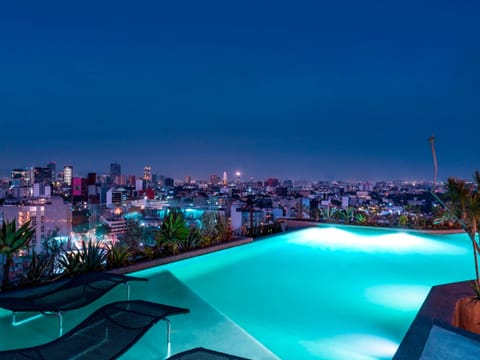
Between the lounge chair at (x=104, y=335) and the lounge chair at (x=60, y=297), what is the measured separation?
550 mm

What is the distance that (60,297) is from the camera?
132 inches

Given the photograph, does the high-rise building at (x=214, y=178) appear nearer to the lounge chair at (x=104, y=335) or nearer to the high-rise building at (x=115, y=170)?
the high-rise building at (x=115, y=170)

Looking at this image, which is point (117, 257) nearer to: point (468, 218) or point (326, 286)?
point (326, 286)

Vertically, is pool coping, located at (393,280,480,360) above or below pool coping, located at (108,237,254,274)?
above

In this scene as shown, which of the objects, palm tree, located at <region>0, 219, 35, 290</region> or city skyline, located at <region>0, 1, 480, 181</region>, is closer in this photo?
palm tree, located at <region>0, 219, 35, 290</region>

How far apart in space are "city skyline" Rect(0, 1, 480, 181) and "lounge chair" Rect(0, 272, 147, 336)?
46.6ft

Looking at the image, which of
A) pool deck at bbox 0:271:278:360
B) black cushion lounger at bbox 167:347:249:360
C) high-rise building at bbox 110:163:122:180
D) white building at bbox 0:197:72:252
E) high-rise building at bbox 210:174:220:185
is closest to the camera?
black cushion lounger at bbox 167:347:249:360

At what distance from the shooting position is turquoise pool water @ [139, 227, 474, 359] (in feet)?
12.6

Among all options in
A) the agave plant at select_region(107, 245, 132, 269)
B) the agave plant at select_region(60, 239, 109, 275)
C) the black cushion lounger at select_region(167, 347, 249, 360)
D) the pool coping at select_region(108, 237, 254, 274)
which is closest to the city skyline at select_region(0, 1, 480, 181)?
the pool coping at select_region(108, 237, 254, 274)

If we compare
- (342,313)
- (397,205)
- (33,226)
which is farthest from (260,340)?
(397,205)

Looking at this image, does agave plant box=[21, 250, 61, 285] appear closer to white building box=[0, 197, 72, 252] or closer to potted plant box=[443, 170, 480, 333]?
white building box=[0, 197, 72, 252]

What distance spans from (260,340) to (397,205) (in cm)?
1119

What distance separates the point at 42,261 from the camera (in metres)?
4.63

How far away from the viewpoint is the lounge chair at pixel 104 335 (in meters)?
2.20
